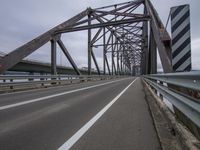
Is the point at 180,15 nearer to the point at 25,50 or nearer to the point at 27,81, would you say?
the point at 27,81

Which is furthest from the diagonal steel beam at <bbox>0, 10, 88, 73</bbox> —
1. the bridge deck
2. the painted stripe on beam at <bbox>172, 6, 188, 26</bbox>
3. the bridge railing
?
the painted stripe on beam at <bbox>172, 6, 188, 26</bbox>

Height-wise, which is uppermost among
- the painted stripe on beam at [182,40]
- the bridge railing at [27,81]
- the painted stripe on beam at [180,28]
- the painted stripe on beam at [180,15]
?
the painted stripe on beam at [180,15]

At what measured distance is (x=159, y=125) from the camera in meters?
4.63

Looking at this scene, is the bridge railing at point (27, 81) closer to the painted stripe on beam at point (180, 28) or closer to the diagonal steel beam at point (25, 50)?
the diagonal steel beam at point (25, 50)

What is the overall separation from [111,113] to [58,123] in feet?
5.81

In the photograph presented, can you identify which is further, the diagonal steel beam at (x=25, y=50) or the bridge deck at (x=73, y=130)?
the diagonal steel beam at (x=25, y=50)

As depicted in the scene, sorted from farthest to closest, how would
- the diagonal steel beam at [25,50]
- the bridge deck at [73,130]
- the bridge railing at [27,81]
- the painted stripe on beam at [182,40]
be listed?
the diagonal steel beam at [25,50], the bridge railing at [27,81], the painted stripe on beam at [182,40], the bridge deck at [73,130]

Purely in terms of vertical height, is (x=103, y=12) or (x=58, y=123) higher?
(x=103, y=12)

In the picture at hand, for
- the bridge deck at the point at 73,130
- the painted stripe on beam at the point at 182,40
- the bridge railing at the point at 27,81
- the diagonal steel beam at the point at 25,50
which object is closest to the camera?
the bridge deck at the point at 73,130

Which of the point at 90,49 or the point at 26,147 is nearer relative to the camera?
the point at 26,147

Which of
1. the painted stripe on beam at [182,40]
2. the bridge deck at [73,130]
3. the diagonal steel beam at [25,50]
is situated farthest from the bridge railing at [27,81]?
the painted stripe on beam at [182,40]

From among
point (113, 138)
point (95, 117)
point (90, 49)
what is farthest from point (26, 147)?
point (90, 49)

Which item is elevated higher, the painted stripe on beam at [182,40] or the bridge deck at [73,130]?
the painted stripe on beam at [182,40]

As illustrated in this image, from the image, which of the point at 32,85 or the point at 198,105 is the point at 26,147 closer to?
the point at 198,105
